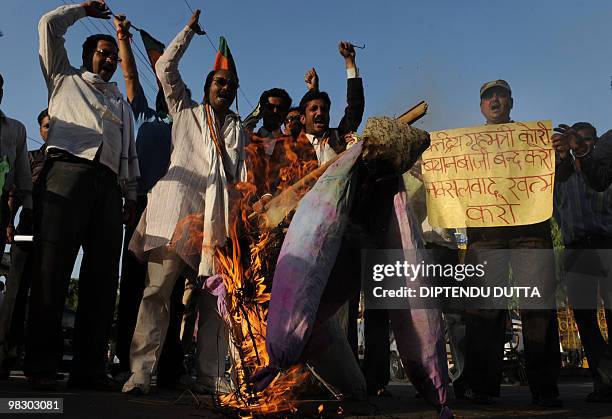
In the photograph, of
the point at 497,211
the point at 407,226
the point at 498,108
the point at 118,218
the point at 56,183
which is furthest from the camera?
the point at 498,108

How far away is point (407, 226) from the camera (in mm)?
3164

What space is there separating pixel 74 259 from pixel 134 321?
112cm

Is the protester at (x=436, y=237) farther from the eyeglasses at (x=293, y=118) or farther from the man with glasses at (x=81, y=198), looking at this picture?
the man with glasses at (x=81, y=198)

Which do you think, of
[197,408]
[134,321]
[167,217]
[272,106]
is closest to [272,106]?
[272,106]

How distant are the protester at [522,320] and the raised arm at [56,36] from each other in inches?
145

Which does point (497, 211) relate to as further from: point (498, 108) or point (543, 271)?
point (498, 108)

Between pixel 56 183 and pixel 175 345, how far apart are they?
1805 millimetres

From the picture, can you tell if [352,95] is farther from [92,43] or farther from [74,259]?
[74,259]

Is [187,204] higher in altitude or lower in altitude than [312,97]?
lower

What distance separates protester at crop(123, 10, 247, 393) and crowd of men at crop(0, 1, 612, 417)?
0.03 ft

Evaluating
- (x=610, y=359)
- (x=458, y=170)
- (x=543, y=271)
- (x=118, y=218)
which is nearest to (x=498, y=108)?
(x=458, y=170)

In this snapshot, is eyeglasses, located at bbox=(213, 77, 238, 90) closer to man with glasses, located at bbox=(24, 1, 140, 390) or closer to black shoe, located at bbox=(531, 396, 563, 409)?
man with glasses, located at bbox=(24, 1, 140, 390)

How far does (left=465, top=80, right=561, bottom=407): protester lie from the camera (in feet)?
16.5

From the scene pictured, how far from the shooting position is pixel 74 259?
467 cm
